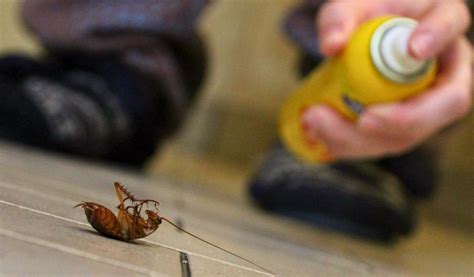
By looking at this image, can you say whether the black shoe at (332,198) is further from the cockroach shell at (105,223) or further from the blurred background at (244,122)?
the cockroach shell at (105,223)

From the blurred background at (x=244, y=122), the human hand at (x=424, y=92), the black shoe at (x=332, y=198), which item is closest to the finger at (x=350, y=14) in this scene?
the human hand at (x=424, y=92)

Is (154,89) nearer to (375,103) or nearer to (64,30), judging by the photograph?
(64,30)

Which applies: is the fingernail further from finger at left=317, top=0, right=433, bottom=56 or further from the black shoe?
the black shoe

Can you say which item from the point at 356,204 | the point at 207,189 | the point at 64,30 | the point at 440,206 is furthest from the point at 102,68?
the point at 440,206

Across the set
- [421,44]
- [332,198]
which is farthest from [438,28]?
[332,198]

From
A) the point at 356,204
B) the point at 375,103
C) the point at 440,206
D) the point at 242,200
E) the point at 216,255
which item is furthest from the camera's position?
the point at 440,206

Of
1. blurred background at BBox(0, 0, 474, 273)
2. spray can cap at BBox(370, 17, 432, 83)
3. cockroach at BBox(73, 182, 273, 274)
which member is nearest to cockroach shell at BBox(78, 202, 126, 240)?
cockroach at BBox(73, 182, 273, 274)
